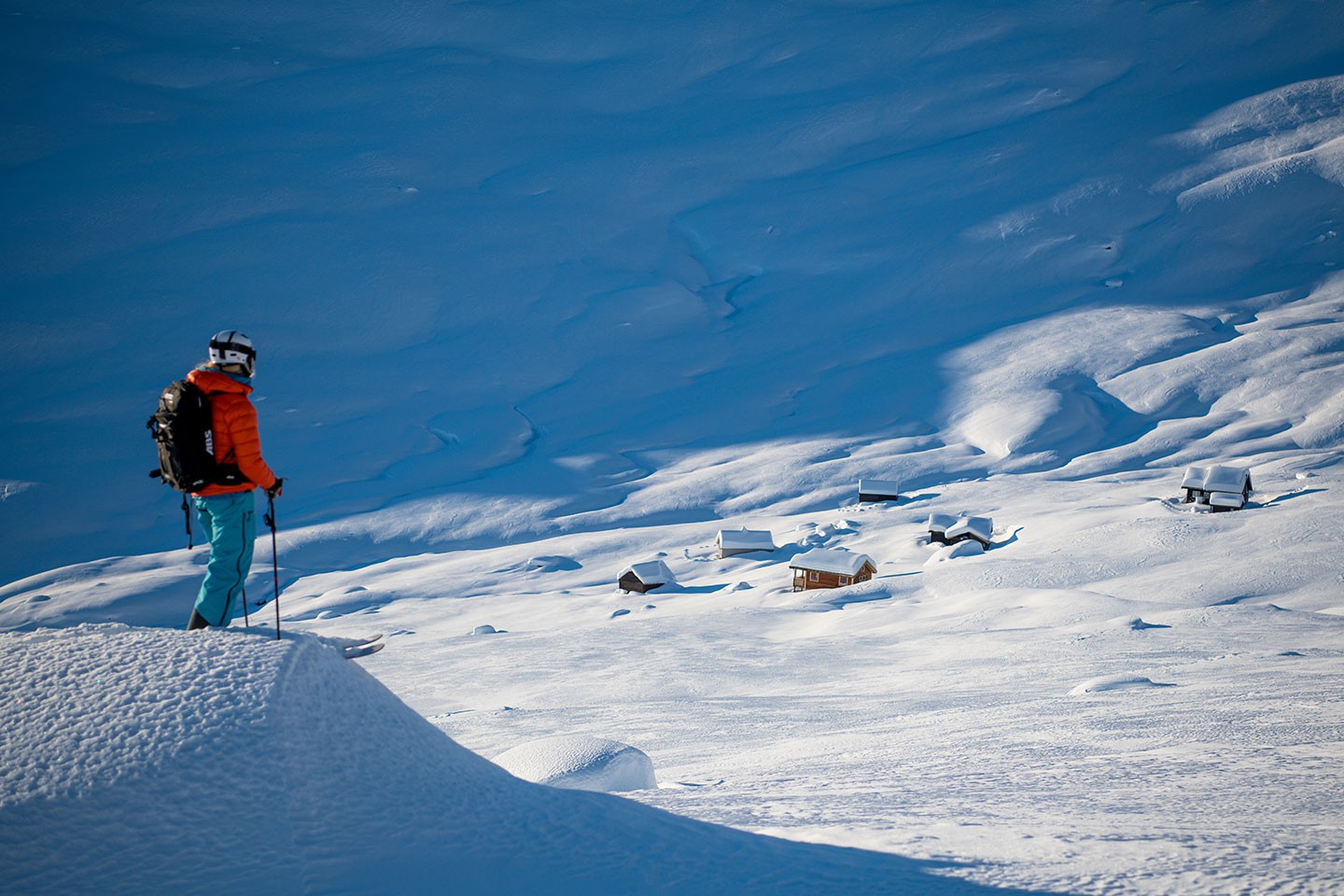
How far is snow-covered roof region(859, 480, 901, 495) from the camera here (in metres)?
41.0

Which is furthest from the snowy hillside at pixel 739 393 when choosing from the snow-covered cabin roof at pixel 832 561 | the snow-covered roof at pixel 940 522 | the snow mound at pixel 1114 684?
the snow-covered cabin roof at pixel 832 561

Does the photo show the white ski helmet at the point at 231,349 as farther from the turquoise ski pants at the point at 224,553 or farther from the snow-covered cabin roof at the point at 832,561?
the snow-covered cabin roof at the point at 832,561

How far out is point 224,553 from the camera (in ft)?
15.6

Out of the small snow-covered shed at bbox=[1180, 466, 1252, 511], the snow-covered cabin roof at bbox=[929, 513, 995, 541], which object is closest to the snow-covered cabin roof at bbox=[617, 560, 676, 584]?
the snow-covered cabin roof at bbox=[929, 513, 995, 541]

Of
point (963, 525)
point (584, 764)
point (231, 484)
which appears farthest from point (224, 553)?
point (963, 525)

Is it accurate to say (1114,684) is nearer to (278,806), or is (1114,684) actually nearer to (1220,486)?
(278,806)

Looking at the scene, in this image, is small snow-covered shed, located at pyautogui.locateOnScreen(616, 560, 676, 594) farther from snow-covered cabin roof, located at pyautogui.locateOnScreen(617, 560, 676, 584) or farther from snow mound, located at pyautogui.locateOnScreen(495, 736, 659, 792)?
snow mound, located at pyautogui.locateOnScreen(495, 736, 659, 792)

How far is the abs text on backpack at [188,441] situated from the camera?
15.2 feet

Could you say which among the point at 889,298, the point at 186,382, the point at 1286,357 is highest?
the point at 889,298

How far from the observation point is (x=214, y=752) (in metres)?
3.51

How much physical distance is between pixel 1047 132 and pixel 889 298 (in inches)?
942

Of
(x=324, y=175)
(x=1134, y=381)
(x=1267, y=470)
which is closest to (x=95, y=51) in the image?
(x=324, y=175)

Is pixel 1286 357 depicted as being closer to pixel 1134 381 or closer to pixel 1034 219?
pixel 1134 381

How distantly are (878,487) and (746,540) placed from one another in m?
9.74
